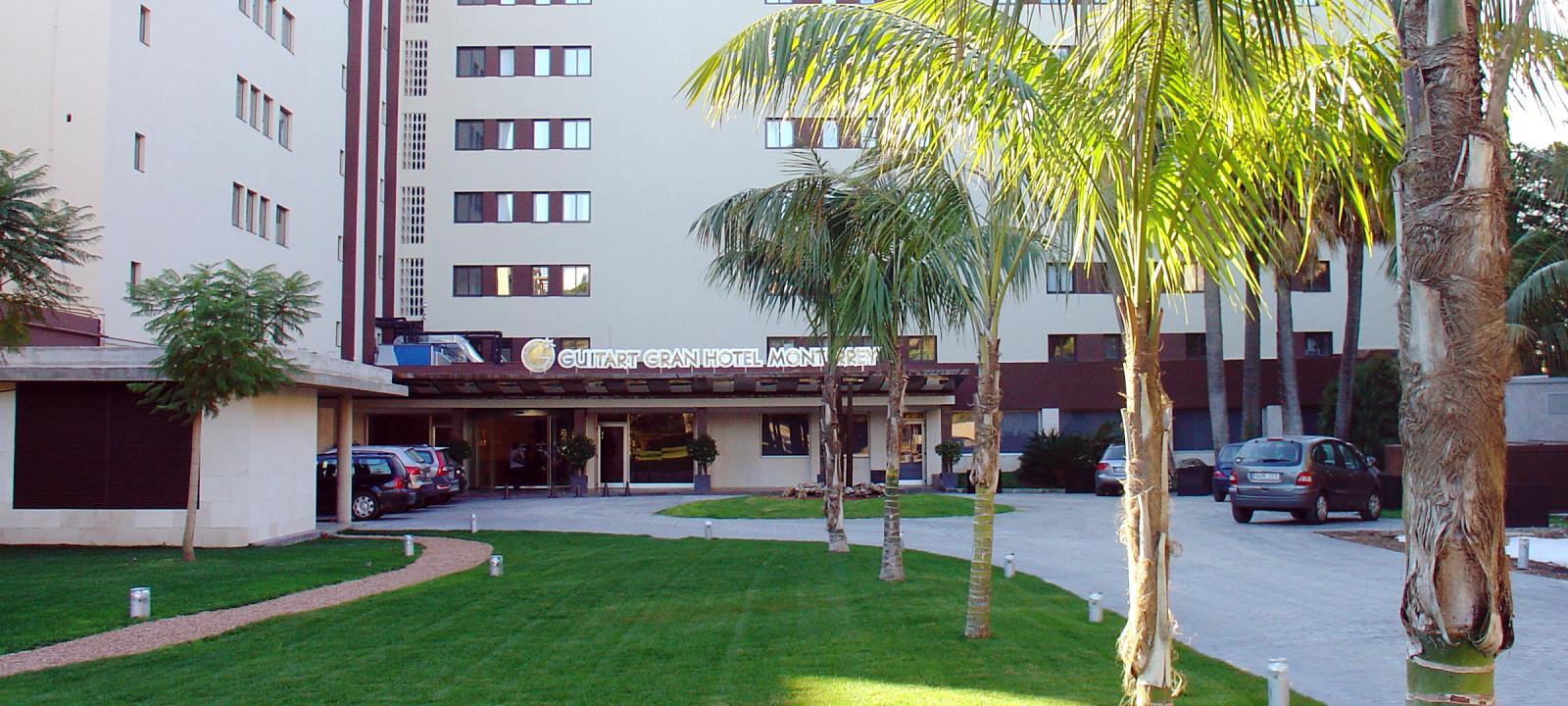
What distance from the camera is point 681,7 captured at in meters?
44.4

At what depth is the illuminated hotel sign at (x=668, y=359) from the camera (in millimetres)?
37156

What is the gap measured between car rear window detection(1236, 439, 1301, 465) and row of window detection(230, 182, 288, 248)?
24371mm

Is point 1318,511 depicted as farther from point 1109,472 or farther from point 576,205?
point 576,205

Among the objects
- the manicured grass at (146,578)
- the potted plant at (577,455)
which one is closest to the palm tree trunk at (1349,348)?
the potted plant at (577,455)

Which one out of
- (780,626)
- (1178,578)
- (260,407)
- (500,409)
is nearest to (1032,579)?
(1178,578)

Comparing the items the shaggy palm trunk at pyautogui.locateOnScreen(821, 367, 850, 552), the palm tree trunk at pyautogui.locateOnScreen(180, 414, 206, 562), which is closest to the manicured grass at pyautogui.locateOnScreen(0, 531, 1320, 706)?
the shaggy palm trunk at pyautogui.locateOnScreen(821, 367, 850, 552)

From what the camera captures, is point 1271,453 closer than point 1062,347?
Yes

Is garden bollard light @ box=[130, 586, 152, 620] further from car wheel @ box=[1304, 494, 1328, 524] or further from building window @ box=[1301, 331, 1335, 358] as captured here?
building window @ box=[1301, 331, 1335, 358]

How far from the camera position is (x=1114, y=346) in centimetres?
4331

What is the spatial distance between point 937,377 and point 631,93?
15.8 meters

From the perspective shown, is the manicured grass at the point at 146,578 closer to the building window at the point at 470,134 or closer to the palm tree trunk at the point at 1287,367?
the building window at the point at 470,134

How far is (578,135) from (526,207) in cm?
315

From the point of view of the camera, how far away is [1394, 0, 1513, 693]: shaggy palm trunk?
12.7 ft

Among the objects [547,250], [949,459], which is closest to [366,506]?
[547,250]
